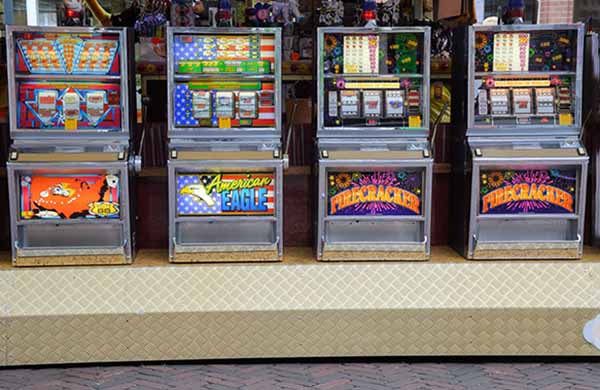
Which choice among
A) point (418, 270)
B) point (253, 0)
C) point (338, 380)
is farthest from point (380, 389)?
point (253, 0)

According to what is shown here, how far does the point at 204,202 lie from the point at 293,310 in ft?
A: 2.85

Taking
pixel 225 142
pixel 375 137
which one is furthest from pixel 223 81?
pixel 375 137

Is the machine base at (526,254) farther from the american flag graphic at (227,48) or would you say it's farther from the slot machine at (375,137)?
the american flag graphic at (227,48)

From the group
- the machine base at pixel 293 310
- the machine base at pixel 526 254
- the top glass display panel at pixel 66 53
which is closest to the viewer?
the machine base at pixel 293 310

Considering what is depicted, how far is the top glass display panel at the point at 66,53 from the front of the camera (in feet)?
16.5

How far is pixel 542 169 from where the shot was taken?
520 cm

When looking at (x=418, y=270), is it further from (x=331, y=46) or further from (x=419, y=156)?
(x=331, y=46)

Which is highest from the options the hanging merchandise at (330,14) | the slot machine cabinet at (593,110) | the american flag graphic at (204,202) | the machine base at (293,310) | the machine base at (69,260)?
the hanging merchandise at (330,14)

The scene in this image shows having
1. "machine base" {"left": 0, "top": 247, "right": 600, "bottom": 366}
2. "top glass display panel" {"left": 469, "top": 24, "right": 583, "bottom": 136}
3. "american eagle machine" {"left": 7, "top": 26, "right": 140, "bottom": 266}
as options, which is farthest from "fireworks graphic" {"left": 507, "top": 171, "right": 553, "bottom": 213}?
"american eagle machine" {"left": 7, "top": 26, "right": 140, "bottom": 266}

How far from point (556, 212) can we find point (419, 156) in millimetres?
960

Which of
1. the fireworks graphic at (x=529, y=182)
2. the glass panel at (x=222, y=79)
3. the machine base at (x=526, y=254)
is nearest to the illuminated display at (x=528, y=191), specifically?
the fireworks graphic at (x=529, y=182)

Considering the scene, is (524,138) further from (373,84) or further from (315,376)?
(315,376)

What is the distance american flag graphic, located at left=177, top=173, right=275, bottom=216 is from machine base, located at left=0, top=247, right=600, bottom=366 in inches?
13.5

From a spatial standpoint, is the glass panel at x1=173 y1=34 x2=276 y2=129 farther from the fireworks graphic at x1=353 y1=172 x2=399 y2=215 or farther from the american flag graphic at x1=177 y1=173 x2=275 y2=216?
the fireworks graphic at x1=353 y1=172 x2=399 y2=215
